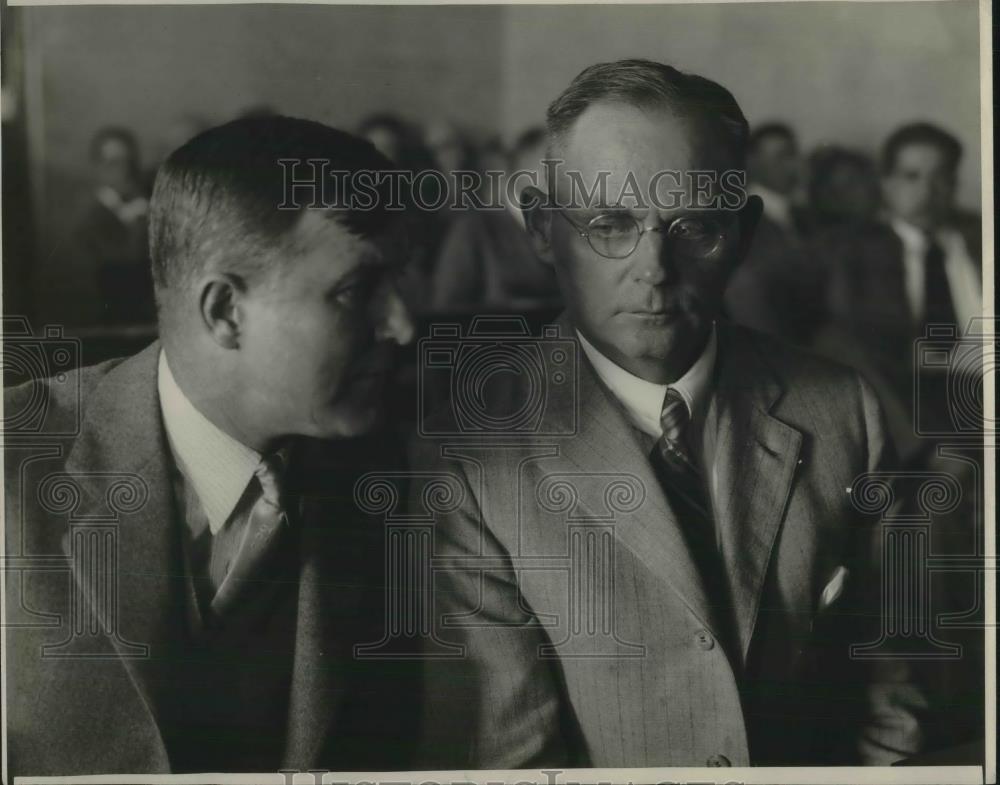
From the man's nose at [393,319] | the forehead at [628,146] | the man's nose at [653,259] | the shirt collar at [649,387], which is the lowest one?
the shirt collar at [649,387]

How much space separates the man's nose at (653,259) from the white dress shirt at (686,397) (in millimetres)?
201

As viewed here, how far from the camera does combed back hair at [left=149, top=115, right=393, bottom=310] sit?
2.45m

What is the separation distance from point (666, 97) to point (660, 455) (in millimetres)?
868

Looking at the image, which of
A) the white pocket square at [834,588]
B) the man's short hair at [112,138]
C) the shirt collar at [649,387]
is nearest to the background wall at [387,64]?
the man's short hair at [112,138]

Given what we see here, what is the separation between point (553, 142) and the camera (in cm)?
255

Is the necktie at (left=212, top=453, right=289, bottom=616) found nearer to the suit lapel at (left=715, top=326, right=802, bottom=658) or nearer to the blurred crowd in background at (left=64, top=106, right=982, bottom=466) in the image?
the blurred crowd in background at (left=64, top=106, right=982, bottom=466)

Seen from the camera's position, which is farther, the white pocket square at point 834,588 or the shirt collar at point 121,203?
the white pocket square at point 834,588

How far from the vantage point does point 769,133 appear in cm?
260

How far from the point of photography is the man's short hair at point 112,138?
2.53 m

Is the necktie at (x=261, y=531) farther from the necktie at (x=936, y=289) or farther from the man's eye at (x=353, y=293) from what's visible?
the necktie at (x=936, y=289)

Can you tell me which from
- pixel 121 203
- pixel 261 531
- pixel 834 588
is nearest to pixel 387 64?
pixel 121 203

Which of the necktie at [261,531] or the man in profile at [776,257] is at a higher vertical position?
the man in profile at [776,257]

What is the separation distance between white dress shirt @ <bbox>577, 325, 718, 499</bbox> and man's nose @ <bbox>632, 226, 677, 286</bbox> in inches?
7.9

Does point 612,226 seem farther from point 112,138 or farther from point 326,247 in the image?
point 112,138
